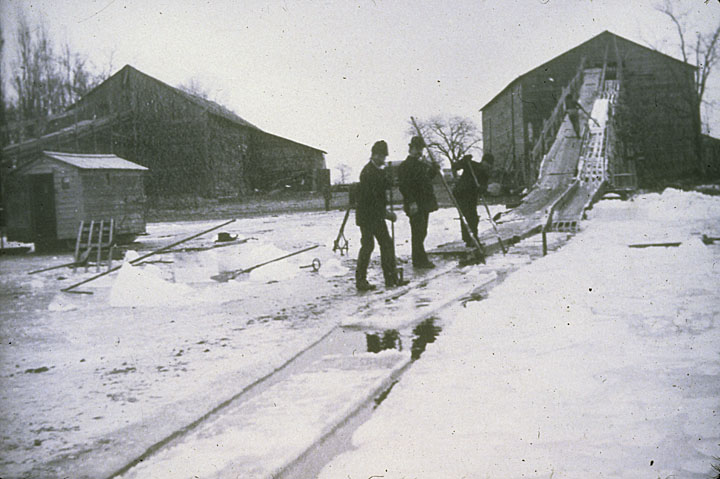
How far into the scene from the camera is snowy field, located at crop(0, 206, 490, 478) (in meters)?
3.58

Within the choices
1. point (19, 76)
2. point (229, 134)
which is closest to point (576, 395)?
point (19, 76)

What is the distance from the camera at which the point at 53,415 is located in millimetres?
3975

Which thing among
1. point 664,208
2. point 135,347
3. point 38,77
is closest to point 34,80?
point 38,77

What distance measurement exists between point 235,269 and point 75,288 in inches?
110

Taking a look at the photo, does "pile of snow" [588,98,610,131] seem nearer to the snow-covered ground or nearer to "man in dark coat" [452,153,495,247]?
"man in dark coat" [452,153,495,247]

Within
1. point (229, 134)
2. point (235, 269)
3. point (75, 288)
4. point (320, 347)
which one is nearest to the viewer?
point (320, 347)

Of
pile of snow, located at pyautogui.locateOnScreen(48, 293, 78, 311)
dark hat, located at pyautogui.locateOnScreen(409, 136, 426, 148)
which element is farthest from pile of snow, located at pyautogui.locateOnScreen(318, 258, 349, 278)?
pile of snow, located at pyautogui.locateOnScreen(48, 293, 78, 311)

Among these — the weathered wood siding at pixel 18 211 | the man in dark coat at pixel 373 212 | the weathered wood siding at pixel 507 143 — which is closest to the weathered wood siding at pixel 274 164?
the man in dark coat at pixel 373 212

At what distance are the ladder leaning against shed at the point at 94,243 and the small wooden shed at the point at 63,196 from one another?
691 mm

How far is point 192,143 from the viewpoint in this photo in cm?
1139

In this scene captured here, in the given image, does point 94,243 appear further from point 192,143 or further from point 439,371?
point 439,371

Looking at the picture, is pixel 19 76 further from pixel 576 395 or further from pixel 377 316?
pixel 377 316

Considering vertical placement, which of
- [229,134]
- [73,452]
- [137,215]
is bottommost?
[73,452]

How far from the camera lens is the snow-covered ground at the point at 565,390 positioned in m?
2.77
